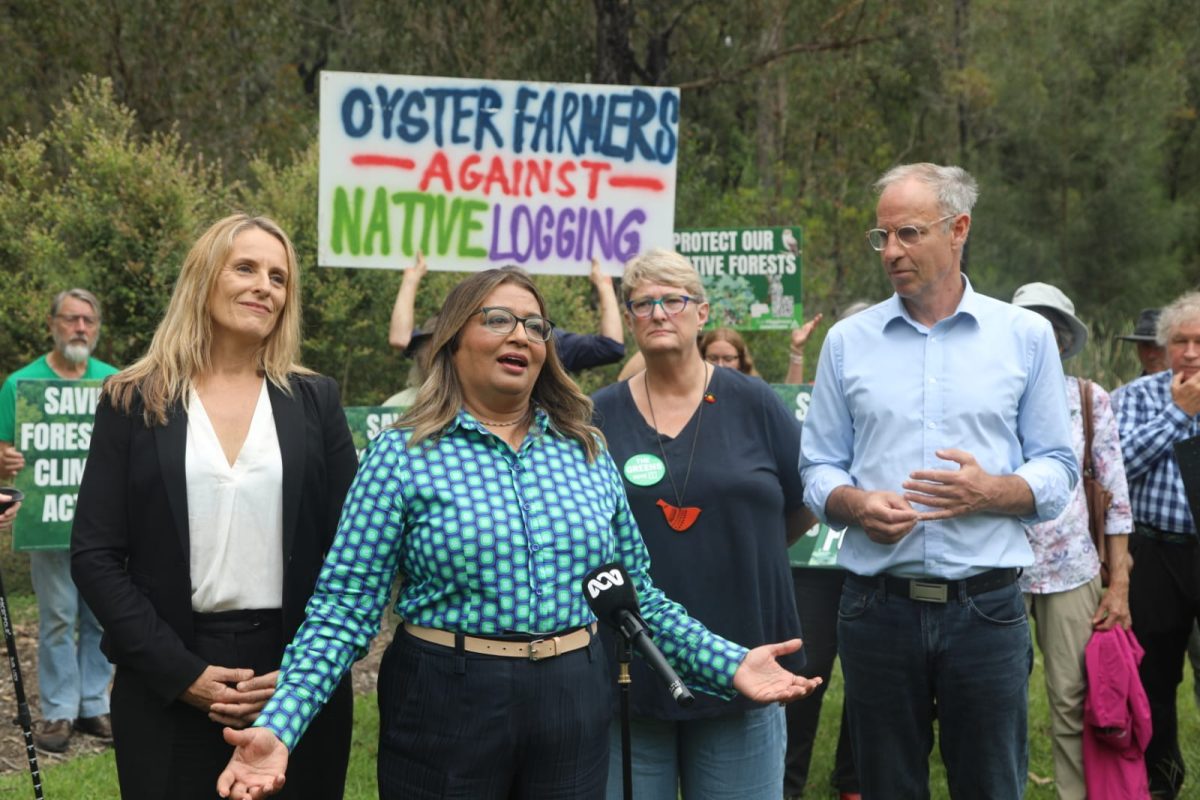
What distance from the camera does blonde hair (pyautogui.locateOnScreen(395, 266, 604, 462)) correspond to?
3.40m

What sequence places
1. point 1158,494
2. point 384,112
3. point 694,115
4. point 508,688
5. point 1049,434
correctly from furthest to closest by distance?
point 694,115
point 384,112
point 1158,494
point 1049,434
point 508,688

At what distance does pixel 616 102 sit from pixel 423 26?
46.9 feet

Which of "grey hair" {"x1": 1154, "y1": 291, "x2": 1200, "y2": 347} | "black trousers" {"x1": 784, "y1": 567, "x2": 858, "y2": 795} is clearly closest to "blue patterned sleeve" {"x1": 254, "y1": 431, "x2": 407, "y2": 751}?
"black trousers" {"x1": 784, "y1": 567, "x2": 858, "y2": 795}

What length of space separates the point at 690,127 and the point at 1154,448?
1686 cm

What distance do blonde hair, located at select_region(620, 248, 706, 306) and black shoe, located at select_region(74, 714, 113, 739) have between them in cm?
443

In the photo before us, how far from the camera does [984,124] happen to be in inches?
1195

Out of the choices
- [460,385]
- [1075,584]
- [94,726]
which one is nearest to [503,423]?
[460,385]

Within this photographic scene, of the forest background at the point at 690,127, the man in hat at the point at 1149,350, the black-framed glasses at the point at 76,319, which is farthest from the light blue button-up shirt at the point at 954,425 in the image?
the forest background at the point at 690,127

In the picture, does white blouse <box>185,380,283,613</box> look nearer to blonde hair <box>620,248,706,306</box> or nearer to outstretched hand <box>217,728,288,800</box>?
outstretched hand <box>217,728,288,800</box>

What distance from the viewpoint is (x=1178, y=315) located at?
19.3 ft

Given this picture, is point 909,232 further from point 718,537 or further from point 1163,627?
point 1163,627

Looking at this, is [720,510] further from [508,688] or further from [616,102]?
[616,102]

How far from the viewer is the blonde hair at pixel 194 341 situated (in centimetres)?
357

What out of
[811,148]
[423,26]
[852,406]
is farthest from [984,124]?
[852,406]
